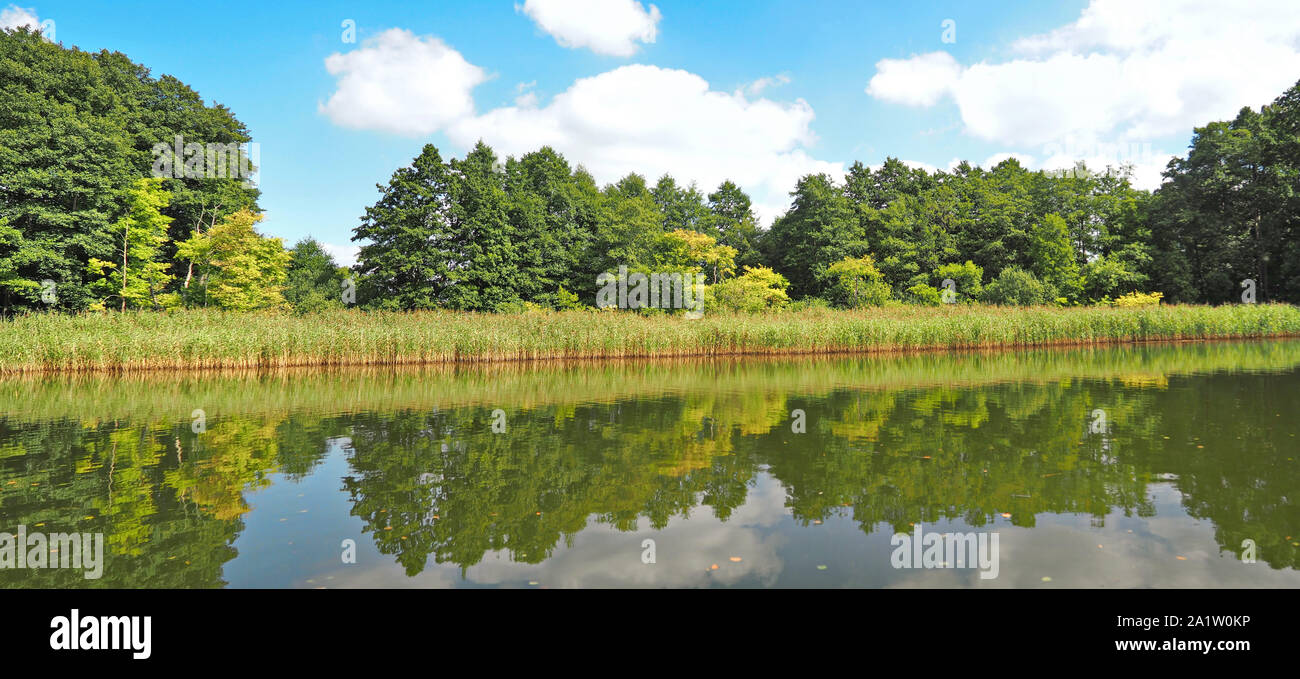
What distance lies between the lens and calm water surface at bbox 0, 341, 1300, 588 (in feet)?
15.2

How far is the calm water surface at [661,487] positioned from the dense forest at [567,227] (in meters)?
21.4

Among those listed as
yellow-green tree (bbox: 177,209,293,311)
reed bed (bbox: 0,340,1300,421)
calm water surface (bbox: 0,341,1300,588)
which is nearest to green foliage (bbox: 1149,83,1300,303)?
reed bed (bbox: 0,340,1300,421)

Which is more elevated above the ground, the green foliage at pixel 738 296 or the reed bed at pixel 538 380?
the green foliage at pixel 738 296

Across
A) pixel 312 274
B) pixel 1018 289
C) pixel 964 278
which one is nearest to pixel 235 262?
pixel 312 274

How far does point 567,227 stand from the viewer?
45250mm

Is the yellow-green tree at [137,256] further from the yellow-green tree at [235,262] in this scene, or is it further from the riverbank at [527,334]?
the riverbank at [527,334]

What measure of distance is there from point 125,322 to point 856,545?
27575 millimetres

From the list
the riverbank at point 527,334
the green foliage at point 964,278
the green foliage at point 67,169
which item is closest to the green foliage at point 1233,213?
the green foliage at point 964,278

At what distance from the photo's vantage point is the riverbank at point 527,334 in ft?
69.4

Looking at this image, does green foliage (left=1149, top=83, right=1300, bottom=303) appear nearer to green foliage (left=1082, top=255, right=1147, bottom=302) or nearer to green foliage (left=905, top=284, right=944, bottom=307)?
green foliage (left=1082, top=255, right=1147, bottom=302)

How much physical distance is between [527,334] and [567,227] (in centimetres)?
2081

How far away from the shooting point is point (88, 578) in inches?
176
